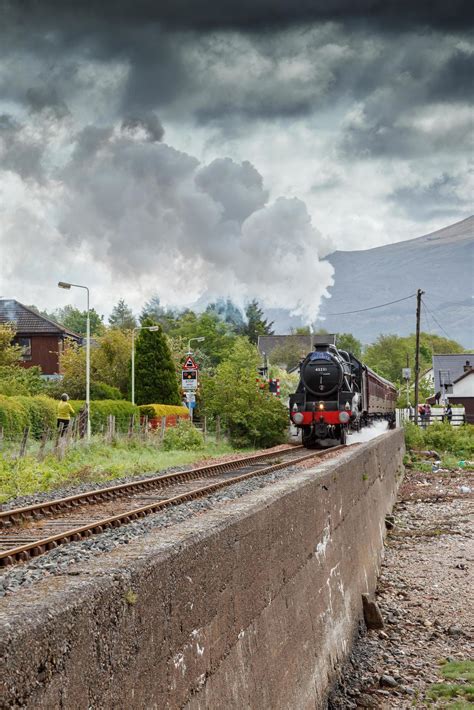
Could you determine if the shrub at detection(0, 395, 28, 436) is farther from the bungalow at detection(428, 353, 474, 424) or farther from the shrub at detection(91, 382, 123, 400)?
the bungalow at detection(428, 353, 474, 424)

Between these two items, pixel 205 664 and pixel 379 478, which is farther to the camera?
pixel 379 478

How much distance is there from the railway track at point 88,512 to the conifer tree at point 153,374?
35.8 metres

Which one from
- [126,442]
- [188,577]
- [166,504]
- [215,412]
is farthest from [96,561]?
[215,412]

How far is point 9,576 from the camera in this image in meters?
5.62

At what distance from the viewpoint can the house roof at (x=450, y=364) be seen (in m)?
106

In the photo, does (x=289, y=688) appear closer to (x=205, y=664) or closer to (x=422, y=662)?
(x=205, y=664)

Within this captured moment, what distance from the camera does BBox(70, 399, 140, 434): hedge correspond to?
3691cm

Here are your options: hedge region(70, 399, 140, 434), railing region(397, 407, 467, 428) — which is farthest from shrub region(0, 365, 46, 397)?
railing region(397, 407, 467, 428)

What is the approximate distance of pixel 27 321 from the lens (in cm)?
7181

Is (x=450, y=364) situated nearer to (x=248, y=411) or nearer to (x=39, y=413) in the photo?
(x=248, y=411)

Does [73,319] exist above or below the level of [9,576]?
above

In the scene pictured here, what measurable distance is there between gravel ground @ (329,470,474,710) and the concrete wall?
1.90 ft

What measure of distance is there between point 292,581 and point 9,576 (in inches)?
95.2

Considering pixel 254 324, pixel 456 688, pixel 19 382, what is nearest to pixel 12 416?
pixel 456 688
